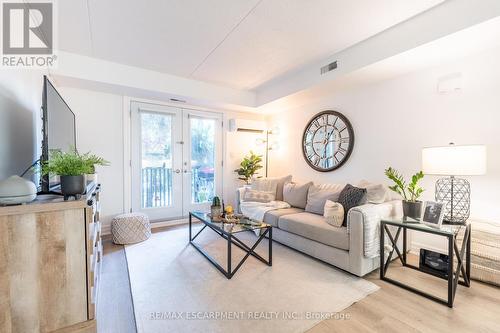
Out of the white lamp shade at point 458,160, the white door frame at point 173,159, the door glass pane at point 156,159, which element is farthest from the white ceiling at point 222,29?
the white lamp shade at point 458,160

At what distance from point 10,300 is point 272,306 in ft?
5.33

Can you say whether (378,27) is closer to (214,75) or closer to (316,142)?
(316,142)

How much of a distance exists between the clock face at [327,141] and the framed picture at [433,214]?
1.48m

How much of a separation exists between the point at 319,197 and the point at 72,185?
270cm

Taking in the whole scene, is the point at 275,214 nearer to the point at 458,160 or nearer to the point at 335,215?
the point at 335,215

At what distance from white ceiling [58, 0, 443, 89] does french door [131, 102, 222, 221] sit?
102 cm

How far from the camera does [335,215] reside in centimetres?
249

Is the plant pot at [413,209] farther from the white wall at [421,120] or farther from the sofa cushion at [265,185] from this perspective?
the sofa cushion at [265,185]

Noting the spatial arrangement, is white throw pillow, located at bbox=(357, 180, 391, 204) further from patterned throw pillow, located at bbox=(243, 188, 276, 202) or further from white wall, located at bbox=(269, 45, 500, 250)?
patterned throw pillow, located at bbox=(243, 188, 276, 202)

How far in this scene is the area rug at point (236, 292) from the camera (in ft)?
5.28

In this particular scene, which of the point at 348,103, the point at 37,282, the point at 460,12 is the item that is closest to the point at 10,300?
the point at 37,282

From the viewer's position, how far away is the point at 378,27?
7.66ft

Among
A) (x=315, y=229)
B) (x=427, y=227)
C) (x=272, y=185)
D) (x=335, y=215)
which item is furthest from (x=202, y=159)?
(x=427, y=227)

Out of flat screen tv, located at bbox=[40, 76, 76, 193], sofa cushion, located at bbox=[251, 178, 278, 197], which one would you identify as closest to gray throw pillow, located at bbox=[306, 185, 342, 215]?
sofa cushion, located at bbox=[251, 178, 278, 197]
